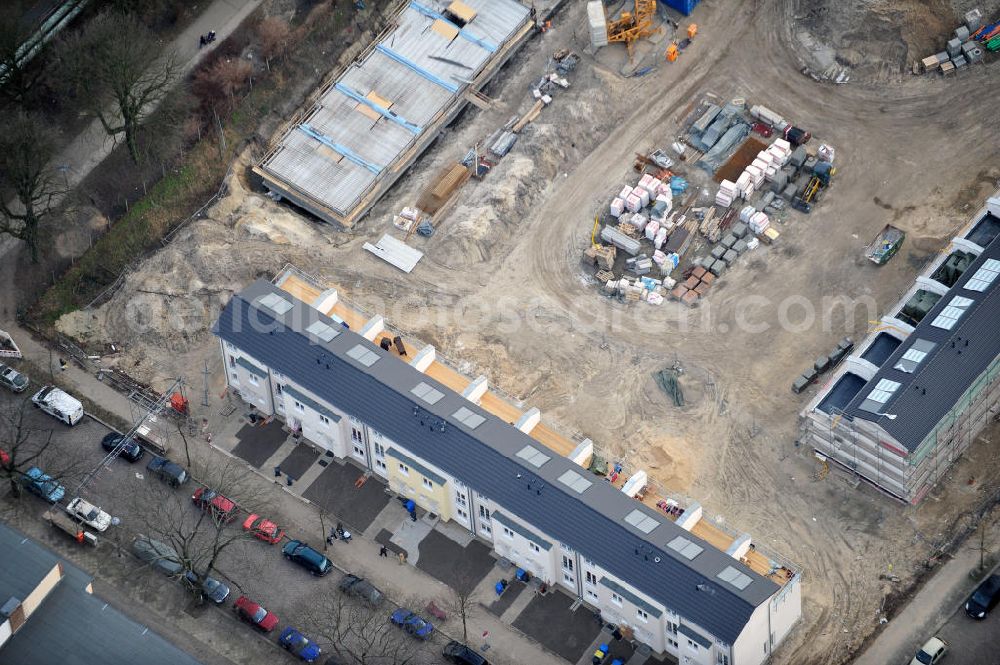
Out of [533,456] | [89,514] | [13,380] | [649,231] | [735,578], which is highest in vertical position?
[649,231]

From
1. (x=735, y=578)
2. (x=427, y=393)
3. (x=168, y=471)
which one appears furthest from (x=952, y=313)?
(x=168, y=471)

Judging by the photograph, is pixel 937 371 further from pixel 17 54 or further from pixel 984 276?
pixel 17 54

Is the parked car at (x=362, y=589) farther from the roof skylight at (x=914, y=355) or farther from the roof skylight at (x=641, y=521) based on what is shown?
the roof skylight at (x=914, y=355)

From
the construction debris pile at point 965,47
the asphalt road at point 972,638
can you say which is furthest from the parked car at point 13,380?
the construction debris pile at point 965,47

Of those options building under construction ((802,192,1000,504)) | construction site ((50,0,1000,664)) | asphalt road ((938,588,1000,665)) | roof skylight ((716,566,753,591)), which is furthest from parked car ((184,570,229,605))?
asphalt road ((938,588,1000,665))

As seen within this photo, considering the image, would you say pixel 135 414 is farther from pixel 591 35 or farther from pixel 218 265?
pixel 591 35
